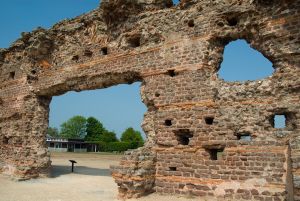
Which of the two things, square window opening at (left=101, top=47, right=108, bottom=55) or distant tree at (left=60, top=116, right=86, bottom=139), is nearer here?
square window opening at (left=101, top=47, right=108, bottom=55)

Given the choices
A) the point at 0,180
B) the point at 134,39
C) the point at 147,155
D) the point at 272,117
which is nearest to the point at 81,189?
the point at 147,155

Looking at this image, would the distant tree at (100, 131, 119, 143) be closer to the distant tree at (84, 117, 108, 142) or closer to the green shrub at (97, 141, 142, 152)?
the distant tree at (84, 117, 108, 142)

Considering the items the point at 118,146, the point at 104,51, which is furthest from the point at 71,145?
the point at 104,51

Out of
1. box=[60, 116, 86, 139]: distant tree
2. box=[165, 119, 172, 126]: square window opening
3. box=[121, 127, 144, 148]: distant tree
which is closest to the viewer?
box=[165, 119, 172, 126]: square window opening

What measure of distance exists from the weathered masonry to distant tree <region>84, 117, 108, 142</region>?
43.5 meters

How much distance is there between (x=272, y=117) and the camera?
7.05m

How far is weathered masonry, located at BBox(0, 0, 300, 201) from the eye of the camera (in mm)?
6895

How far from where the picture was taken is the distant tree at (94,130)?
54.1 meters

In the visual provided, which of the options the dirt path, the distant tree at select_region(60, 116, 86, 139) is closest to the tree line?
the distant tree at select_region(60, 116, 86, 139)

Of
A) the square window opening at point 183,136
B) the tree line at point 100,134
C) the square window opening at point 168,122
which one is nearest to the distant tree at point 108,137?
the tree line at point 100,134

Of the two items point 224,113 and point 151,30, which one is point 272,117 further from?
point 151,30

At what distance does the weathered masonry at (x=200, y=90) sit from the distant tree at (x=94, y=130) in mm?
43546

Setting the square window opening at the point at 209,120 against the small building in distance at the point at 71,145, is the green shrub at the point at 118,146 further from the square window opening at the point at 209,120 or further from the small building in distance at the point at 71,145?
the square window opening at the point at 209,120

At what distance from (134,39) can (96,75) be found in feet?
5.86
